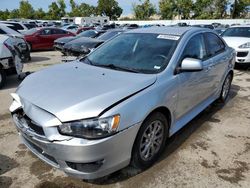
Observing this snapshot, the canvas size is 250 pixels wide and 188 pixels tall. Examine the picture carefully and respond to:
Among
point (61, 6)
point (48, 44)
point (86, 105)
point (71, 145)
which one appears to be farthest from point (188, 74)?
point (61, 6)

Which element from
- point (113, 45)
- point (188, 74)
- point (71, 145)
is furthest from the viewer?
point (113, 45)

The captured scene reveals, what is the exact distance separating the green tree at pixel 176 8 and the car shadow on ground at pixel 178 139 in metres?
55.7

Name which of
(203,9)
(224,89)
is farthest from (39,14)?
(224,89)

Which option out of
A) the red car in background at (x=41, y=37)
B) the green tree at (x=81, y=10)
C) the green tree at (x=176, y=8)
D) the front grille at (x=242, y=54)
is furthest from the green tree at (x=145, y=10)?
the front grille at (x=242, y=54)

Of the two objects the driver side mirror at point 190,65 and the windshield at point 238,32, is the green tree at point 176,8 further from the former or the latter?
the driver side mirror at point 190,65

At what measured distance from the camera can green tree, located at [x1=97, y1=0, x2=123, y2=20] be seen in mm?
75125

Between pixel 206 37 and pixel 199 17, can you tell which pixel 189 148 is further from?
pixel 199 17

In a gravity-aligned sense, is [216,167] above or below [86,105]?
below

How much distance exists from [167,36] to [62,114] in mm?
2074

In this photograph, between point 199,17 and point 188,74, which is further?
point 199,17

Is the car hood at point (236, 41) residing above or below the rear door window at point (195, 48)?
below

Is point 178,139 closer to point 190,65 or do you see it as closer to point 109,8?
point 190,65

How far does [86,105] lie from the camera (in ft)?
8.70

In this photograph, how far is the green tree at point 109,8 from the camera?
246 ft
